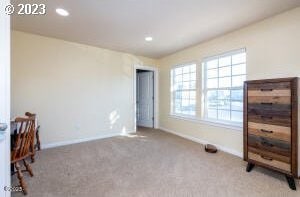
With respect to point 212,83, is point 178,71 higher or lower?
higher

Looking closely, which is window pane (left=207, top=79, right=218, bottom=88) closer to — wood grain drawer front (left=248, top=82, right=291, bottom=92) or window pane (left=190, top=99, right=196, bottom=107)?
window pane (left=190, top=99, right=196, bottom=107)

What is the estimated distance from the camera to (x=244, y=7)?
2359mm

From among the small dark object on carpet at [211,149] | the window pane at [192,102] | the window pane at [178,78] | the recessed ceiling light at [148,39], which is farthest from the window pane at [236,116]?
the recessed ceiling light at [148,39]

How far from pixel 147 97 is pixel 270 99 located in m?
4.00

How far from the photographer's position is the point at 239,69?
3.22 metres

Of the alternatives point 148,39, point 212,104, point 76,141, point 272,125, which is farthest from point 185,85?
point 76,141

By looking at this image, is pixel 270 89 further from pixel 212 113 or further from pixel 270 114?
pixel 212 113

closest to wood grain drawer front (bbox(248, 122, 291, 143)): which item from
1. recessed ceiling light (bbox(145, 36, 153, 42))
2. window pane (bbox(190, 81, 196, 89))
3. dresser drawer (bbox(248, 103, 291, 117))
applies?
dresser drawer (bbox(248, 103, 291, 117))

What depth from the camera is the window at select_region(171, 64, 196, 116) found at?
14.1 ft

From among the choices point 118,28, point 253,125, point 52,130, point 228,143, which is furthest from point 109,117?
point 253,125

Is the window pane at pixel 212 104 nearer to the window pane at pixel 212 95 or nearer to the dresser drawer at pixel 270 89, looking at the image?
the window pane at pixel 212 95

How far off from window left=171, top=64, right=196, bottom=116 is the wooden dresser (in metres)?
1.81

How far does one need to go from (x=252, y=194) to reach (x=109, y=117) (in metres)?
3.52

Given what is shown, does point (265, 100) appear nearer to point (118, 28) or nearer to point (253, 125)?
point (253, 125)
